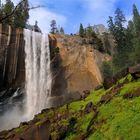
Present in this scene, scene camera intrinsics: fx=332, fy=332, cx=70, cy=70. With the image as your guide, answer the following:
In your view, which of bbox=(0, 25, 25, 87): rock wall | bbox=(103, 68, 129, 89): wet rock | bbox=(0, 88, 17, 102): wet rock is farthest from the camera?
bbox=(0, 25, 25, 87): rock wall

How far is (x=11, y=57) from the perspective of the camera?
164ft

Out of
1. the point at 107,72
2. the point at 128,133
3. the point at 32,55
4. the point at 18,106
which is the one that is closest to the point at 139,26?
the point at 107,72

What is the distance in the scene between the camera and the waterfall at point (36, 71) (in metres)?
48.5

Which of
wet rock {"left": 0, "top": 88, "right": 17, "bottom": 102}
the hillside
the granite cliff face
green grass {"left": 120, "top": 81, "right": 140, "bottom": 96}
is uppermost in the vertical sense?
the granite cliff face

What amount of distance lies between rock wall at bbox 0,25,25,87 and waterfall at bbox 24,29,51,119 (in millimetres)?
965

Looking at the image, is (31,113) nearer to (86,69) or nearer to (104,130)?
(86,69)

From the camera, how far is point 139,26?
72.4 meters

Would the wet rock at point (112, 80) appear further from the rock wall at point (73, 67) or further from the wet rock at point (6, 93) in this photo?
the wet rock at point (6, 93)

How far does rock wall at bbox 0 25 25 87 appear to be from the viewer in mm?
49438

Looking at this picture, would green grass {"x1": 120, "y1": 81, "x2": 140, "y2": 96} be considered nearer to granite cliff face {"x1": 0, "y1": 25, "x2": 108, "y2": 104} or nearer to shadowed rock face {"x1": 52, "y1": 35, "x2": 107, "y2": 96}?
granite cliff face {"x1": 0, "y1": 25, "x2": 108, "y2": 104}

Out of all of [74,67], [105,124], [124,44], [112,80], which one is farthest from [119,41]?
[105,124]

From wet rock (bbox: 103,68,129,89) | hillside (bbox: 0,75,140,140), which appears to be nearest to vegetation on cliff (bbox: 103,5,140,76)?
wet rock (bbox: 103,68,129,89)

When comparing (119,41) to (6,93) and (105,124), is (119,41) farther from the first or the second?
(105,124)

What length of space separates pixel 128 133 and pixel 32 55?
128 ft
